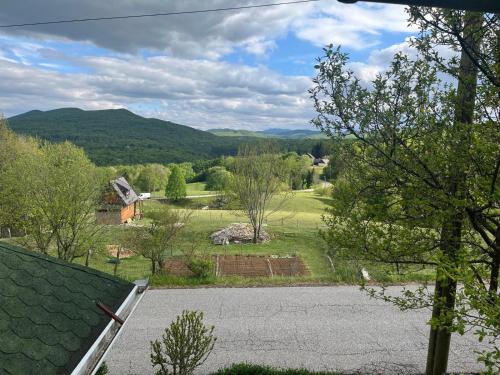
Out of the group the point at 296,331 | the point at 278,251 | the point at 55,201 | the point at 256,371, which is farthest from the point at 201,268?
the point at 278,251

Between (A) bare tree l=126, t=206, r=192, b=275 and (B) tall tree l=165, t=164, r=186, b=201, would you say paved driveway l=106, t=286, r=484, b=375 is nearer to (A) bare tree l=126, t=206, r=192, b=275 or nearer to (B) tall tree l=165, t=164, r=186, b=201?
(A) bare tree l=126, t=206, r=192, b=275

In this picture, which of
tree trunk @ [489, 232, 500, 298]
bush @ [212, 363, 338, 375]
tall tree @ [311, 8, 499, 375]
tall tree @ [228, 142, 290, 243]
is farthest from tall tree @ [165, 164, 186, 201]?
tree trunk @ [489, 232, 500, 298]

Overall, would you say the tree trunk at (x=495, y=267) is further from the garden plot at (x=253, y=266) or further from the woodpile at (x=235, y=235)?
the woodpile at (x=235, y=235)

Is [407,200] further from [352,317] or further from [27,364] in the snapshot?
[352,317]

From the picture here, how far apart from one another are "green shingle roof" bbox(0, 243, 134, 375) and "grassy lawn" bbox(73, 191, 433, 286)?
159 inches

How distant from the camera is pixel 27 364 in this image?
3.32m

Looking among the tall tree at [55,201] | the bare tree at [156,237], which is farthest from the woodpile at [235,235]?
the tall tree at [55,201]

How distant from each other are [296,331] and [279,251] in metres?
19.4

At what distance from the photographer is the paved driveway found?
31.1ft

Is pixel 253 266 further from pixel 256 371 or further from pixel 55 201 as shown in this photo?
pixel 256 371

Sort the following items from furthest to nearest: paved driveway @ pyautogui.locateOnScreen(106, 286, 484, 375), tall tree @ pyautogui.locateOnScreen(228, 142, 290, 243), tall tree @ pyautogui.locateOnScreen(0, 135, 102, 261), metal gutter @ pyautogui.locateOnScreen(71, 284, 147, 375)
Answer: tall tree @ pyautogui.locateOnScreen(228, 142, 290, 243)
tall tree @ pyautogui.locateOnScreen(0, 135, 102, 261)
paved driveway @ pyautogui.locateOnScreen(106, 286, 484, 375)
metal gutter @ pyautogui.locateOnScreen(71, 284, 147, 375)

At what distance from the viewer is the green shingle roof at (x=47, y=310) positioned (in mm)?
3430

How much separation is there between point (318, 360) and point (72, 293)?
6.66 metres

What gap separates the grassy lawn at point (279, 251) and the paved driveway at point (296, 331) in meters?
0.88
